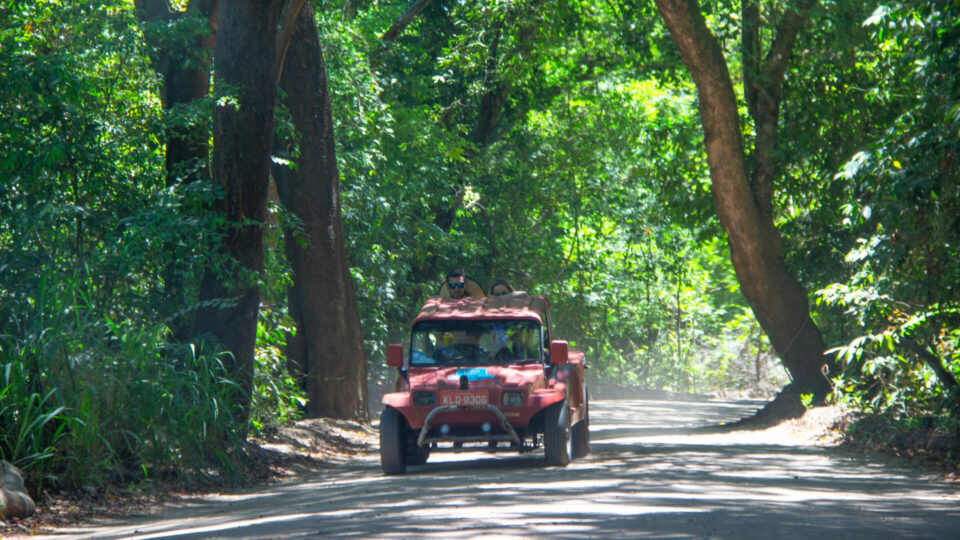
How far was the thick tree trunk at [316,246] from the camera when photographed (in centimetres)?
1798

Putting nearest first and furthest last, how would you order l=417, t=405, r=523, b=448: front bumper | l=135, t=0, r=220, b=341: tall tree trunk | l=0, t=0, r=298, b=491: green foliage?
l=0, t=0, r=298, b=491: green foliage
l=417, t=405, r=523, b=448: front bumper
l=135, t=0, r=220, b=341: tall tree trunk

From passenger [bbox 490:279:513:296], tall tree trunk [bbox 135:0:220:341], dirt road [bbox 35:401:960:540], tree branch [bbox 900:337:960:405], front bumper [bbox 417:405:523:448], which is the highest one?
tall tree trunk [bbox 135:0:220:341]

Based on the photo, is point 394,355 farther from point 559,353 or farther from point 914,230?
point 914,230

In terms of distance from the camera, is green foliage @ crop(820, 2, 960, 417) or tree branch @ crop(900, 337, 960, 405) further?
tree branch @ crop(900, 337, 960, 405)

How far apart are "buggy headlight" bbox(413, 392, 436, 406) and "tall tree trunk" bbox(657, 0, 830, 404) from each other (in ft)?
30.2

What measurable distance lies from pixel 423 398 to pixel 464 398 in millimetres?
506

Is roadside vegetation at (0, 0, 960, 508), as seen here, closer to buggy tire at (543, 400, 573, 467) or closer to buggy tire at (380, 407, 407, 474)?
buggy tire at (380, 407, 407, 474)

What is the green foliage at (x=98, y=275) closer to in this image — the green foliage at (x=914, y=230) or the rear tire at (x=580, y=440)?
the rear tire at (x=580, y=440)

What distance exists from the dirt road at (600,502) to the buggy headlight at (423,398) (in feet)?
2.75

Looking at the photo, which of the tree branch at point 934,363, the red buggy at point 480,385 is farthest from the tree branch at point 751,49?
the red buggy at point 480,385

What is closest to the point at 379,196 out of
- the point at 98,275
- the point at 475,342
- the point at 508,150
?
the point at 508,150

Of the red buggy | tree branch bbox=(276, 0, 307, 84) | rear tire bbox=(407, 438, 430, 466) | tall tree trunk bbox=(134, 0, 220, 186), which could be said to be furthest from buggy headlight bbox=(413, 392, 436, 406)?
tree branch bbox=(276, 0, 307, 84)

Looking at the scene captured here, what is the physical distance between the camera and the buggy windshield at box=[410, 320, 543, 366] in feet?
41.8

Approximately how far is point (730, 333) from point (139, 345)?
53.6 meters
